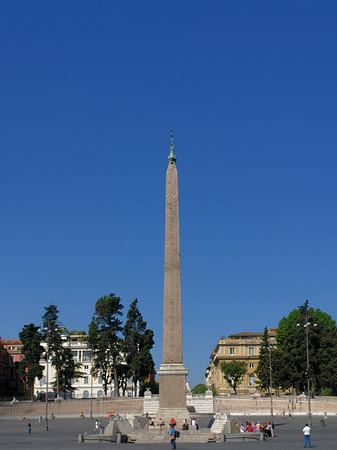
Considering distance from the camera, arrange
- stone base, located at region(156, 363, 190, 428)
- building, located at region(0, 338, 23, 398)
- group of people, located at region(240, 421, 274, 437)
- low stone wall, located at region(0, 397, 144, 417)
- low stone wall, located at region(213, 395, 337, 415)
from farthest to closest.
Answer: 1. building, located at region(0, 338, 23, 398)
2. low stone wall, located at region(0, 397, 144, 417)
3. low stone wall, located at region(213, 395, 337, 415)
4. stone base, located at region(156, 363, 190, 428)
5. group of people, located at region(240, 421, 274, 437)

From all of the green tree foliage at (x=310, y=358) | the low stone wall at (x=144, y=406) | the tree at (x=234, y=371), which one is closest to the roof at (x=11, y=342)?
the tree at (x=234, y=371)

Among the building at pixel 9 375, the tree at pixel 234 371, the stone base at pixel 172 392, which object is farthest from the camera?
the tree at pixel 234 371

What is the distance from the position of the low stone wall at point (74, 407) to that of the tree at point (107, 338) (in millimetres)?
2840

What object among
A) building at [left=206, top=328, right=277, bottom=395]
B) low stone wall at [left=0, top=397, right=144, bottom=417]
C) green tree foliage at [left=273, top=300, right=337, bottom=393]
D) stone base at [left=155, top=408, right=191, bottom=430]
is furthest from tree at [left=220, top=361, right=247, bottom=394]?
stone base at [left=155, top=408, right=191, bottom=430]

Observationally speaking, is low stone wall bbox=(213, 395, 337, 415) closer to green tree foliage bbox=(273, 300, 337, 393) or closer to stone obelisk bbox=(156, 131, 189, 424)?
green tree foliage bbox=(273, 300, 337, 393)

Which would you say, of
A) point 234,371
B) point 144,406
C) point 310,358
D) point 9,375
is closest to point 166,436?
point 144,406

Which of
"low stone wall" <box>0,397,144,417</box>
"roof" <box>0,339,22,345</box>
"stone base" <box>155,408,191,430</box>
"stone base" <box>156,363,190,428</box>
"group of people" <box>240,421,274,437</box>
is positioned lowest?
"low stone wall" <box>0,397,144,417</box>

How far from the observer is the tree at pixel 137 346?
64312 mm

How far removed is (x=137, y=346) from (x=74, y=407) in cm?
894

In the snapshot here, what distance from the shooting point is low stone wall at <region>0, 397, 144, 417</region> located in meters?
60.8

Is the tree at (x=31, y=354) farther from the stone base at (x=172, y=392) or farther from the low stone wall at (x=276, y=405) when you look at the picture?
the stone base at (x=172, y=392)

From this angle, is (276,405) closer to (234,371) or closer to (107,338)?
(107,338)

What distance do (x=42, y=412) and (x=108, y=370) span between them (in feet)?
28.1

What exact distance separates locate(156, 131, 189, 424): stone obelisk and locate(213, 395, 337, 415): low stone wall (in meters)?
25.4
